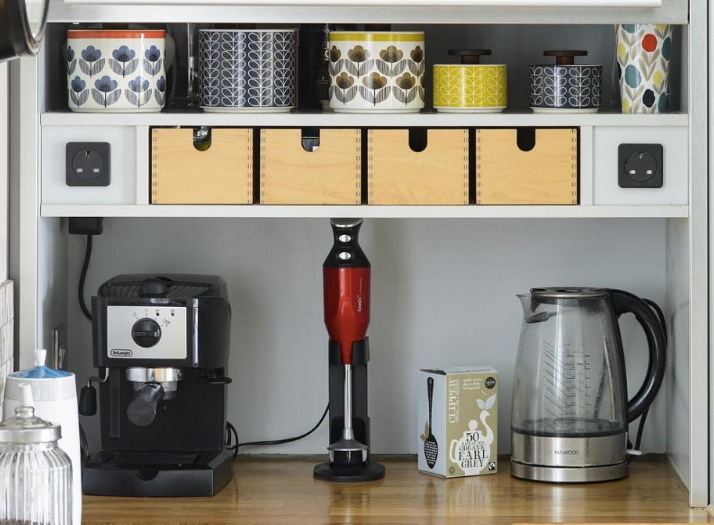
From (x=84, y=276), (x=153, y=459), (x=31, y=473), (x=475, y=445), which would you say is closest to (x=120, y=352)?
(x=153, y=459)

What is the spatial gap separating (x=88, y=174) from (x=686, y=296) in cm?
91

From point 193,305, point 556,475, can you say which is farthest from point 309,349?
point 556,475

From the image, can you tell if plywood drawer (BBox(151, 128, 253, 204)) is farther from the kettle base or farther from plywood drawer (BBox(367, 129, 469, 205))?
the kettle base

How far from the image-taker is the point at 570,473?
5.98ft

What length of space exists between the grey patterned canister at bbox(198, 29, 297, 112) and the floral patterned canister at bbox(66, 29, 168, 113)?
84 millimetres

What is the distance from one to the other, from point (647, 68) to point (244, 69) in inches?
23.5

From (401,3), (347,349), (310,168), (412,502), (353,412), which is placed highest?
(401,3)

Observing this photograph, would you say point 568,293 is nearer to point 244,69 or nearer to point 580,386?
point 580,386

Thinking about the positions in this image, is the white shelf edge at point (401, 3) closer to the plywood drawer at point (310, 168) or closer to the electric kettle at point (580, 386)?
the plywood drawer at point (310, 168)

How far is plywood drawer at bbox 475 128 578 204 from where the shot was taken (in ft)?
5.63

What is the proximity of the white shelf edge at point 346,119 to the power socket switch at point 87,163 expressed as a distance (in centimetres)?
3

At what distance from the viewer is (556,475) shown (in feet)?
5.99

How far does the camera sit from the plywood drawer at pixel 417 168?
171cm

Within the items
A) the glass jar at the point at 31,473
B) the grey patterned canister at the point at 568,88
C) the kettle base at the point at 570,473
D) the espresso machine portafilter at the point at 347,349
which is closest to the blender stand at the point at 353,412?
the espresso machine portafilter at the point at 347,349
